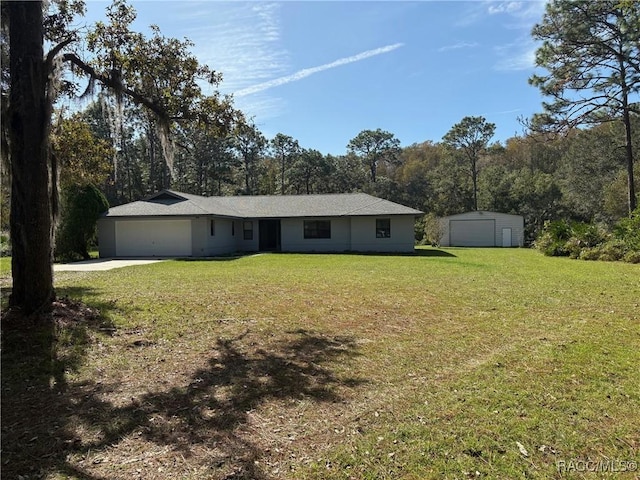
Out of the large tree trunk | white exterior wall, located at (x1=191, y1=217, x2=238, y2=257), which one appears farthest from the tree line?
the large tree trunk

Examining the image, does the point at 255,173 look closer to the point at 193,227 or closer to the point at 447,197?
the point at 447,197

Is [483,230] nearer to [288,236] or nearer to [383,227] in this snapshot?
[383,227]

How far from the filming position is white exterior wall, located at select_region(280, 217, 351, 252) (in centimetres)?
2472

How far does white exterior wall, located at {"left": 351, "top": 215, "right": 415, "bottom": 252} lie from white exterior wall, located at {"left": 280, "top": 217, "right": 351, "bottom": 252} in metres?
0.47

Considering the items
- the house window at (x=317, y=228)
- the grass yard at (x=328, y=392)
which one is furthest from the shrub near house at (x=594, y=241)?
the house window at (x=317, y=228)

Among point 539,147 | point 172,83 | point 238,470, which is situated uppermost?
point 539,147

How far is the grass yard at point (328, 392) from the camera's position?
9.90ft

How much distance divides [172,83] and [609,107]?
23.2 m

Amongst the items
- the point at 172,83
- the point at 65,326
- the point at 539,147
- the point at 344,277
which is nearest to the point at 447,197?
the point at 539,147

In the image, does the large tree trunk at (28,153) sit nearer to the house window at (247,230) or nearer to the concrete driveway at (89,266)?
the concrete driveway at (89,266)

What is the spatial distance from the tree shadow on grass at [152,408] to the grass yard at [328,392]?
0.02 meters

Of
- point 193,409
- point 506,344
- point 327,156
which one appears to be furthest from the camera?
point 327,156

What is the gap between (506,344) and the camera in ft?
18.8

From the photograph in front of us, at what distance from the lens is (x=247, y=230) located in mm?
26156
